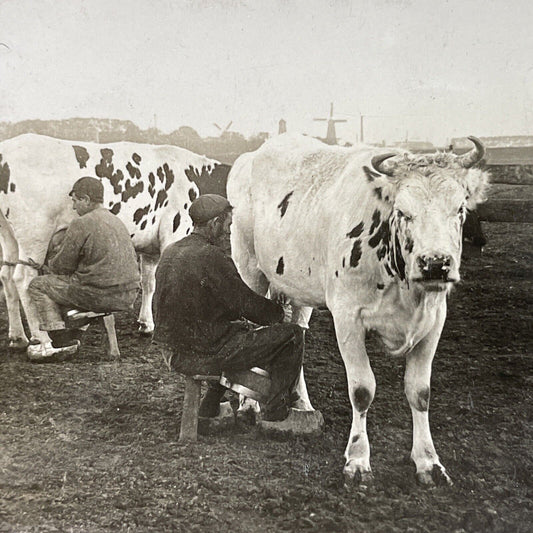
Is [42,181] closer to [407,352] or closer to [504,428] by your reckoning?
[407,352]

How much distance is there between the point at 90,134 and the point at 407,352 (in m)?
2.78

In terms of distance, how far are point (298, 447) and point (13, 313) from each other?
287 centimetres

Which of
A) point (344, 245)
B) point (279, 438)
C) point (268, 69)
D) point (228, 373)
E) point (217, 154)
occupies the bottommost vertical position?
point (279, 438)

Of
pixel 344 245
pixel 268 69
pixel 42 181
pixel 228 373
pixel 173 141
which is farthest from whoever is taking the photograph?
pixel 42 181

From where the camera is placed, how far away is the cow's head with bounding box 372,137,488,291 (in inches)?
97.7

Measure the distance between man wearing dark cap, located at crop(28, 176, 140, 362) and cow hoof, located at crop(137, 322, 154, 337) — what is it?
73 cm

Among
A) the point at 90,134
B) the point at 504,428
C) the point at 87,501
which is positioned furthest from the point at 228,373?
the point at 90,134

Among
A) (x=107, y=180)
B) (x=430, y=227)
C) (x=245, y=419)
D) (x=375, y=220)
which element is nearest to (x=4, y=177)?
(x=107, y=180)

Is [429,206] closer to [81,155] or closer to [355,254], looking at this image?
[355,254]

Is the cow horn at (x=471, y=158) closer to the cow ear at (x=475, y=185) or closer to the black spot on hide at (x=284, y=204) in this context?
the cow ear at (x=475, y=185)

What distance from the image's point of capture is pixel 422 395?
303 cm

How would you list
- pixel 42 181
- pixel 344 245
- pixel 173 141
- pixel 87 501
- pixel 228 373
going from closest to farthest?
pixel 87 501
pixel 344 245
pixel 228 373
pixel 173 141
pixel 42 181

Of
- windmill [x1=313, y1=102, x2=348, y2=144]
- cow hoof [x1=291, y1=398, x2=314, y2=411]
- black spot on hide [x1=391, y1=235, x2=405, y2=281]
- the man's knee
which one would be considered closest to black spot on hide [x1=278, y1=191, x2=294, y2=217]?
windmill [x1=313, y1=102, x2=348, y2=144]

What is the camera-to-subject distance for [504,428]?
3.20 m
